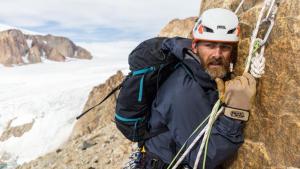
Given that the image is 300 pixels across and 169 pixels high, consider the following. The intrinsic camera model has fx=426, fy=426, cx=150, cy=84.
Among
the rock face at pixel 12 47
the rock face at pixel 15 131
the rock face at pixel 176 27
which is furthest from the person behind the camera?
the rock face at pixel 12 47

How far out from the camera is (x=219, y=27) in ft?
12.8

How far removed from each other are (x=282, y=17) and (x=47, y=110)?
4117cm

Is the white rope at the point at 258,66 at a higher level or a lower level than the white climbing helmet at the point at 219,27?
lower

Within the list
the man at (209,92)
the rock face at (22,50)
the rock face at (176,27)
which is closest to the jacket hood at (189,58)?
the man at (209,92)

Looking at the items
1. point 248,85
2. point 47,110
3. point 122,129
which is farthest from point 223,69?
point 47,110

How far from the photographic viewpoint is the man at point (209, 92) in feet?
12.1

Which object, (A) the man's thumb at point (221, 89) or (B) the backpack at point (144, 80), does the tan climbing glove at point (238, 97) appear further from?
(B) the backpack at point (144, 80)

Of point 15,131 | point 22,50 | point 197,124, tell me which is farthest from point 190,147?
point 22,50

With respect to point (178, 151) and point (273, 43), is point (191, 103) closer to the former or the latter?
point (178, 151)

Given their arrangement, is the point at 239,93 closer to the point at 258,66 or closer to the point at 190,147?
the point at 258,66

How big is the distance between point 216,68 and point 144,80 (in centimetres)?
72

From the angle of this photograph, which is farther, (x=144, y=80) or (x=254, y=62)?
(x=144, y=80)

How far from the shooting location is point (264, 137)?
4039 mm

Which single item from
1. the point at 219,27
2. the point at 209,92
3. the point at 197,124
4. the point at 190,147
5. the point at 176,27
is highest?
the point at 219,27
